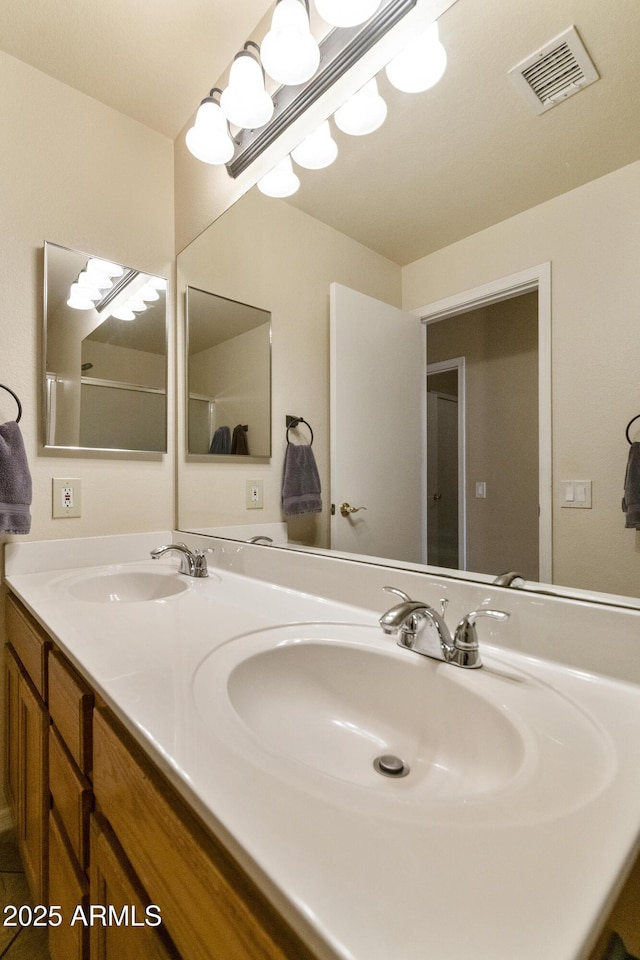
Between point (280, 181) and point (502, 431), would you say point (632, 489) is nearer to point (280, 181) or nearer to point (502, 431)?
point (502, 431)

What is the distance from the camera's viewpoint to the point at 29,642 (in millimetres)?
1104

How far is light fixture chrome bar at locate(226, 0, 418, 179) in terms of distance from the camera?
38.9 inches

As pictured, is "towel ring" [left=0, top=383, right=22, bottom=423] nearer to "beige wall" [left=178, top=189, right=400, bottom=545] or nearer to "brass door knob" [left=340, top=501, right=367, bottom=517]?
"beige wall" [left=178, top=189, right=400, bottom=545]

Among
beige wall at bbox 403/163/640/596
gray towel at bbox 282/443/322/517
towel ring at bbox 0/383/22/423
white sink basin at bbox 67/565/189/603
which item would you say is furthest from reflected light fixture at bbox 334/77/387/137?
white sink basin at bbox 67/565/189/603

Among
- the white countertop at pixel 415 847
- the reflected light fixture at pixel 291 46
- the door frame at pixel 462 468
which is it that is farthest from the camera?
the reflected light fixture at pixel 291 46

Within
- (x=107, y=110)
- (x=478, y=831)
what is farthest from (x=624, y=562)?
(x=107, y=110)

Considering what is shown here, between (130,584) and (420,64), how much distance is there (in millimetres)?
1528

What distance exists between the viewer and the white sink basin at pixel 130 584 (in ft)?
4.49

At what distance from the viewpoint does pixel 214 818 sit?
0.40 m

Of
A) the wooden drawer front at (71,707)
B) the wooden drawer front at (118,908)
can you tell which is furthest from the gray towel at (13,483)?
the wooden drawer front at (118,908)

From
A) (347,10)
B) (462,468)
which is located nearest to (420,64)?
(347,10)

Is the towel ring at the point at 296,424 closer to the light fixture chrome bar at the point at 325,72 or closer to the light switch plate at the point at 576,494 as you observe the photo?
the light switch plate at the point at 576,494

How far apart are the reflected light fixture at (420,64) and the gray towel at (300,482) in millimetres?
822

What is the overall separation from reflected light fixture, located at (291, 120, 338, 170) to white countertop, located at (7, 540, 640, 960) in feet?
4.03
